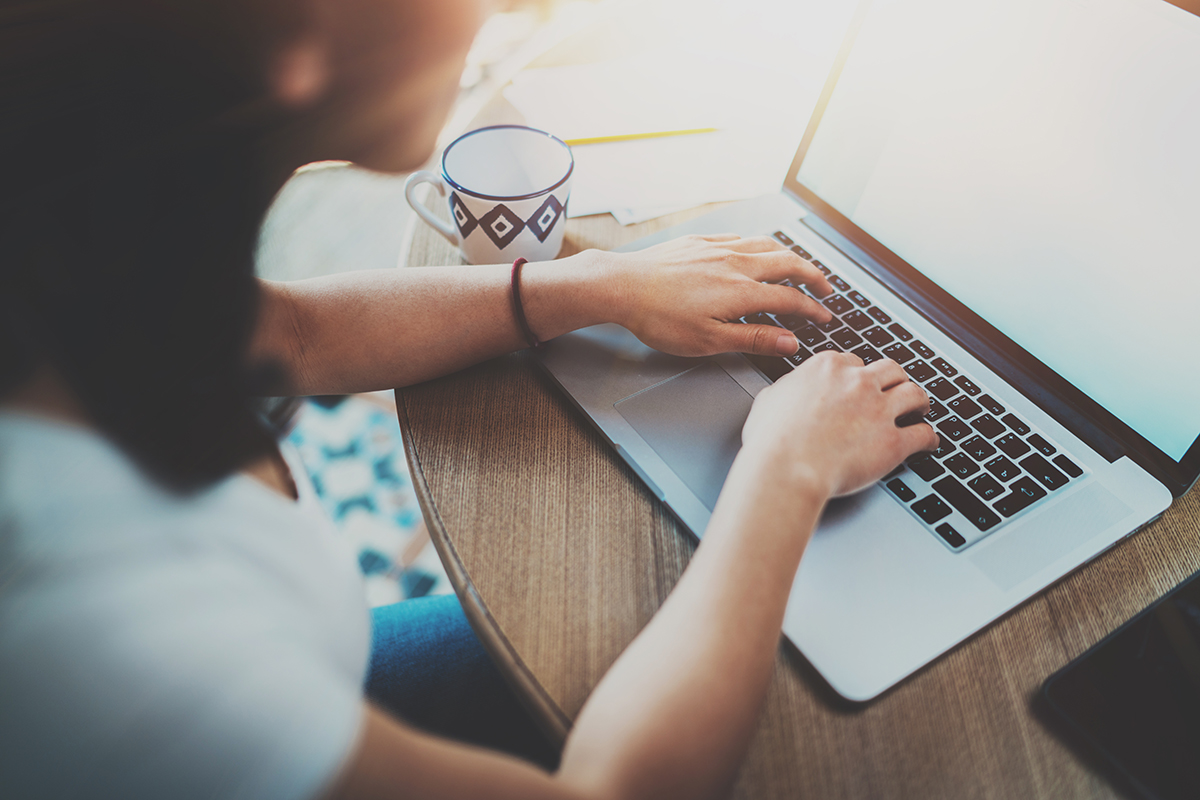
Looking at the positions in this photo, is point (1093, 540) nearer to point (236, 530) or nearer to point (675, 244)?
point (675, 244)

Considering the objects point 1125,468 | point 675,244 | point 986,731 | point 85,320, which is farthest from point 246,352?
point 1125,468

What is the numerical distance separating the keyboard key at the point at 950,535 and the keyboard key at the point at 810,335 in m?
0.21

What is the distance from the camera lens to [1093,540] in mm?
479

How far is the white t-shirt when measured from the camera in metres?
0.28

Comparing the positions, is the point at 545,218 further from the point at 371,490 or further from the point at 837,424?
the point at 371,490

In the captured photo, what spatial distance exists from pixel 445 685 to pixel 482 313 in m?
0.34

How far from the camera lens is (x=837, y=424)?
50 cm

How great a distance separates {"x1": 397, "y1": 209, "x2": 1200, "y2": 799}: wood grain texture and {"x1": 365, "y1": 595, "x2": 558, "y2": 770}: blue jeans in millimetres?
172

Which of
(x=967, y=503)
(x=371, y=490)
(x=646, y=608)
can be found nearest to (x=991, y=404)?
(x=967, y=503)

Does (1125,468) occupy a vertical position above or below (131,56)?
below

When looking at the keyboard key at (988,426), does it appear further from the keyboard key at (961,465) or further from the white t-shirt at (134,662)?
the white t-shirt at (134,662)

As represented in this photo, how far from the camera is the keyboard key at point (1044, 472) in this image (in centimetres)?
52

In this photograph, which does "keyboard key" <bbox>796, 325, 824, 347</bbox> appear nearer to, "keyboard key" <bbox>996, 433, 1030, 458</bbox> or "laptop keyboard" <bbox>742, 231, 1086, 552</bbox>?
"laptop keyboard" <bbox>742, 231, 1086, 552</bbox>

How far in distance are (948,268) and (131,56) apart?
2.10 ft
